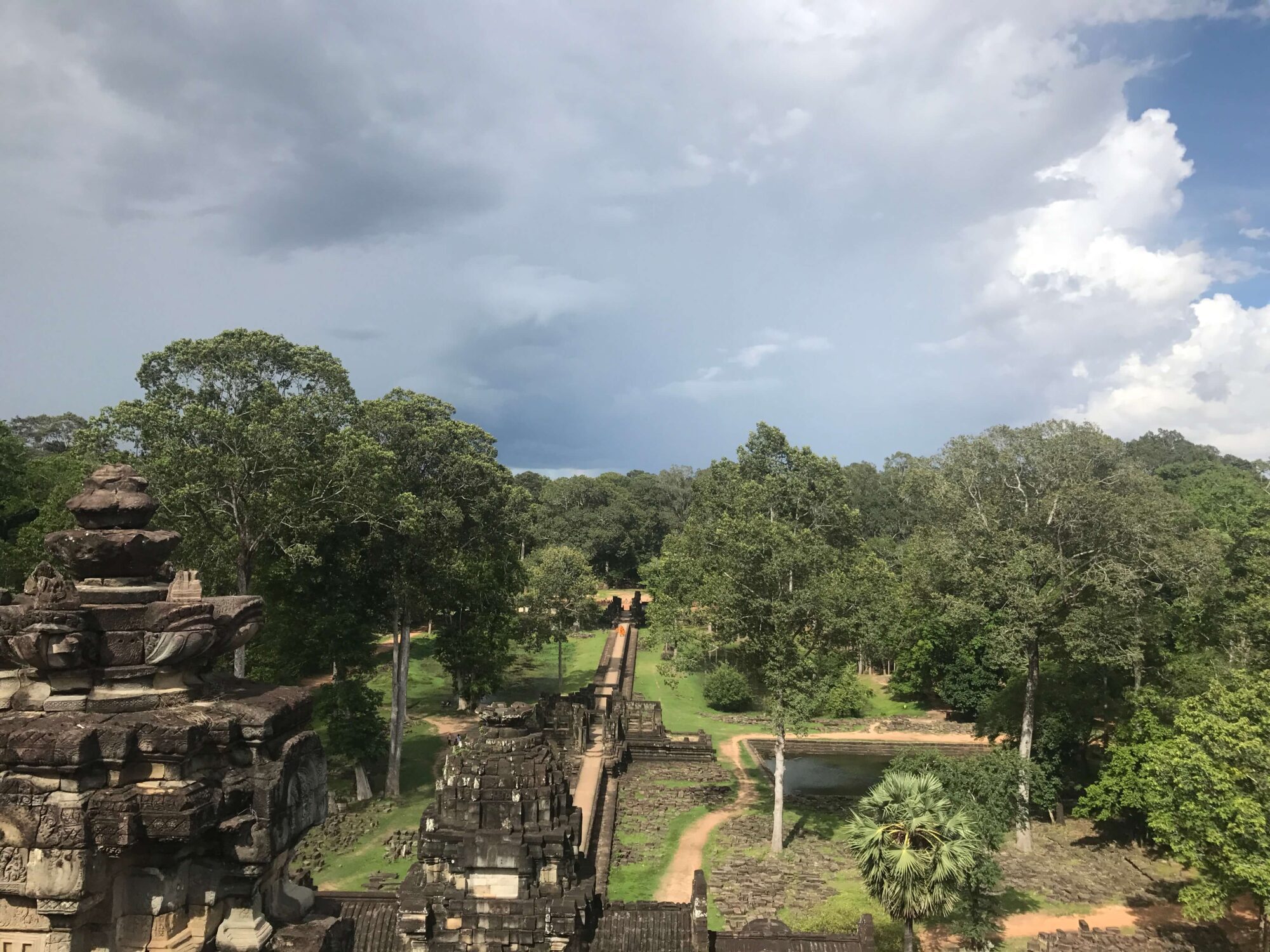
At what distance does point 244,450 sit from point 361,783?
10.8 metres

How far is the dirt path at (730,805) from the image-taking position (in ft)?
60.4

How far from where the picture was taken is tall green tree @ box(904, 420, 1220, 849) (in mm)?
20031

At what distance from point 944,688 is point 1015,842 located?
45.9 ft

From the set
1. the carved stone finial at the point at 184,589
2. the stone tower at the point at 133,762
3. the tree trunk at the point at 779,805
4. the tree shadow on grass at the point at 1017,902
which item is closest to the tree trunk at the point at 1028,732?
the tree shadow on grass at the point at 1017,902

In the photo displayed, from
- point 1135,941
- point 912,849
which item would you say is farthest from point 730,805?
point 912,849

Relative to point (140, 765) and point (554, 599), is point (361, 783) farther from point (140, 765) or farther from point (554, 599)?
point (140, 765)

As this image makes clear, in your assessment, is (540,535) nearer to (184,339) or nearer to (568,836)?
(184,339)

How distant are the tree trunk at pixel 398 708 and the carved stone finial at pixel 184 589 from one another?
18866 millimetres

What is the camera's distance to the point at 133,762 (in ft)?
14.2

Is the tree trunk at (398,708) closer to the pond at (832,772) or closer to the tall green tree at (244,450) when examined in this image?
the tall green tree at (244,450)

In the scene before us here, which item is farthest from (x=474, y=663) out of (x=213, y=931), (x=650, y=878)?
(x=213, y=931)

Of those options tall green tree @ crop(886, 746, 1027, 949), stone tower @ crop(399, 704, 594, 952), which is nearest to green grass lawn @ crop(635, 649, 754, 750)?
tall green tree @ crop(886, 746, 1027, 949)

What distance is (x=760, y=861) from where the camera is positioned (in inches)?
790

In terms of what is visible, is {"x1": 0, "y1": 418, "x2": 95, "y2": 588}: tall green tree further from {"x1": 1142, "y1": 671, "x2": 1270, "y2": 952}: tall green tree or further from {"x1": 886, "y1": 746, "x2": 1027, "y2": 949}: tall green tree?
{"x1": 1142, "y1": 671, "x2": 1270, "y2": 952}: tall green tree
